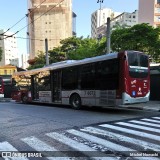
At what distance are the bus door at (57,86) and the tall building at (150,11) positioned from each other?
7439 cm

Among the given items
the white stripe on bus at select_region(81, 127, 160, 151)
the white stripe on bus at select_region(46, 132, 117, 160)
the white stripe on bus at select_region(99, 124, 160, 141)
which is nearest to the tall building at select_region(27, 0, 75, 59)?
the white stripe on bus at select_region(99, 124, 160, 141)

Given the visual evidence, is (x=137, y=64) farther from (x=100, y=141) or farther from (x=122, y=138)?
(x=100, y=141)

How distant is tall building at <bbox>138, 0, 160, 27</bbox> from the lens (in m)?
88.4

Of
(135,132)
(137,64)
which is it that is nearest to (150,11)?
(137,64)

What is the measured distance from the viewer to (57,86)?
63.3 feet

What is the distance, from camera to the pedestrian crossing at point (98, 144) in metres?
6.41

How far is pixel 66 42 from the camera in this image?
46.7 meters

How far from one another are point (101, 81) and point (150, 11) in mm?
80305

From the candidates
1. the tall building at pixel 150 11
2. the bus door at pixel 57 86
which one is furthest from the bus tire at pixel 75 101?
the tall building at pixel 150 11

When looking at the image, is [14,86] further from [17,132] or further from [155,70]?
[17,132]

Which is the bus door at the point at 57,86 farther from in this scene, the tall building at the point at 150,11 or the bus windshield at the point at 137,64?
the tall building at the point at 150,11

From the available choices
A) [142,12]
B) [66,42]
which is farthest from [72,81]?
[142,12]

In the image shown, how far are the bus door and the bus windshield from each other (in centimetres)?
580

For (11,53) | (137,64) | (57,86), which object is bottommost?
(57,86)
